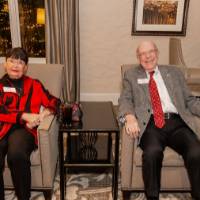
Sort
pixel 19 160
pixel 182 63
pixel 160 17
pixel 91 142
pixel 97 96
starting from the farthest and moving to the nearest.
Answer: pixel 97 96 < pixel 160 17 < pixel 182 63 < pixel 91 142 < pixel 19 160

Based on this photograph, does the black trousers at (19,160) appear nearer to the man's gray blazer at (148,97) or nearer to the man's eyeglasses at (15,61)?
the man's eyeglasses at (15,61)

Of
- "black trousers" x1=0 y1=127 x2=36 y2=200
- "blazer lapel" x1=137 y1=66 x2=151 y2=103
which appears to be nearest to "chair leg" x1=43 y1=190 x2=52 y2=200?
"black trousers" x1=0 y1=127 x2=36 y2=200

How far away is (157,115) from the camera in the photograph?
2117mm

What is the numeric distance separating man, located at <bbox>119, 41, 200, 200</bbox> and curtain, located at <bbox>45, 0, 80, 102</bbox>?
167 centimetres

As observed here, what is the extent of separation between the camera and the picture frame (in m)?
3.84

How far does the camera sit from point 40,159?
6.58 feet

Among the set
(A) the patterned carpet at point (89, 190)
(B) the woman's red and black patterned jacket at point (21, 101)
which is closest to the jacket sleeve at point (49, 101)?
(B) the woman's red and black patterned jacket at point (21, 101)

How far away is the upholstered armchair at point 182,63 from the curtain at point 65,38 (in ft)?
4.08

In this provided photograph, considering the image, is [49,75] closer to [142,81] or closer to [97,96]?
[142,81]

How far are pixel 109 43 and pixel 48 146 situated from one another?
94.5 inches

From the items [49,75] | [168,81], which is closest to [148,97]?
[168,81]

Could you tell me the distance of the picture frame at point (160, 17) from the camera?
384 cm

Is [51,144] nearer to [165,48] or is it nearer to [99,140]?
[99,140]

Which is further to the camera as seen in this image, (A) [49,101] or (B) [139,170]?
(A) [49,101]
